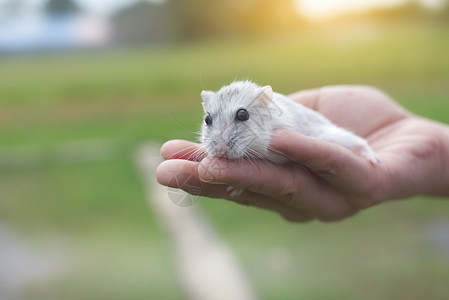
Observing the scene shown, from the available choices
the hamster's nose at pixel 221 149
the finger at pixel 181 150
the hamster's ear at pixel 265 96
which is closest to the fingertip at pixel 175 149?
the finger at pixel 181 150

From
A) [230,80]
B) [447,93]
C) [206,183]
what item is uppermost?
[230,80]

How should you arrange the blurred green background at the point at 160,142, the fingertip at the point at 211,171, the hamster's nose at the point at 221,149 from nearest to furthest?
the fingertip at the point at 211,171 → the hamster's nose at the point at 221,149 → the blurred green background at the point at 160,142

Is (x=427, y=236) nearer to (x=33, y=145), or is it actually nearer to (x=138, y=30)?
(x=138, y=30)

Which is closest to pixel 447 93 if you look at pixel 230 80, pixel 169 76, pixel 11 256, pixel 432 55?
pixel 432 55

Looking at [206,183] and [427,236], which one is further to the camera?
[427,236]

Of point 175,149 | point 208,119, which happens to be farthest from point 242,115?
point 175,149

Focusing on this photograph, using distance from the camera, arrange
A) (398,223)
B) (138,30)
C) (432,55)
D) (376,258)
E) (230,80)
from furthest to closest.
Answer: (432,55) < (138,30) < (398,223) < (376,258) < (230,80)

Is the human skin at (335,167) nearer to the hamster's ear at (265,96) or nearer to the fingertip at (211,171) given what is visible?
the fingertip at (211,171)
